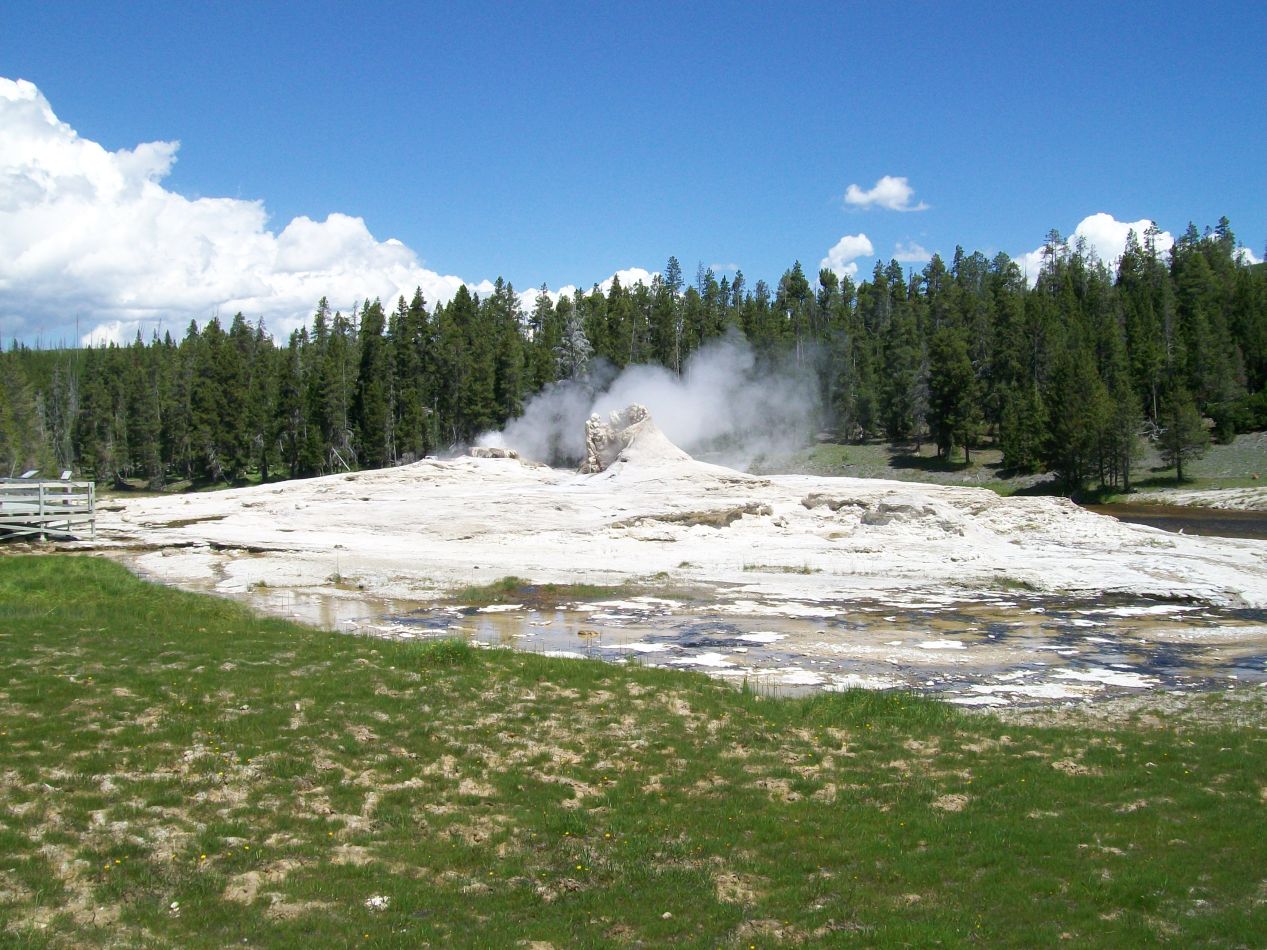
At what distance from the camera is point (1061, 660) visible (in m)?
18.3

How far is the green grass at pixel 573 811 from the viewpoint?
25.5 ft

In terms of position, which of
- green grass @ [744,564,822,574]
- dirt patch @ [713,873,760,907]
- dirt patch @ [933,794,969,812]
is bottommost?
dirt patch @ [713,873,760,907]

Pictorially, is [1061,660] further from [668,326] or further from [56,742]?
[668,326]

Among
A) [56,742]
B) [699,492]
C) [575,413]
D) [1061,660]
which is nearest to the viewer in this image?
[56,742]

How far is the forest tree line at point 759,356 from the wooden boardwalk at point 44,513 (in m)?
45.5

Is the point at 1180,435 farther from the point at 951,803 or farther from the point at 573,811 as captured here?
the point at 573,811

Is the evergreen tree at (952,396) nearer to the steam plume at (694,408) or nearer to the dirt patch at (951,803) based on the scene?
the steam plume at (694,408)

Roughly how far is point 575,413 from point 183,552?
1298 inches

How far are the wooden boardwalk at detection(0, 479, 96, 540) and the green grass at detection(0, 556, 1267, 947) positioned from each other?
2041cm

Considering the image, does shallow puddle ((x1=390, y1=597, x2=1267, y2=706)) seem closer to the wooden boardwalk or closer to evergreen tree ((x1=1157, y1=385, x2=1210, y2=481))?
the wooden boardwalk

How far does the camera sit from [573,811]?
32.6ft

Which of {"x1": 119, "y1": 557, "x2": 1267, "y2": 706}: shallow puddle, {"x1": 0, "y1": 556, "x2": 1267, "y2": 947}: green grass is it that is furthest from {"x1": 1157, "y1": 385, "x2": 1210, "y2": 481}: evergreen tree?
{"x1": 0, "y1": 556, "x2": 1267, "y2": 947}: green grass

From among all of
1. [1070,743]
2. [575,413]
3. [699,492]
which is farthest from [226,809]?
[575,413]

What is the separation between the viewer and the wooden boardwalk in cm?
3188
